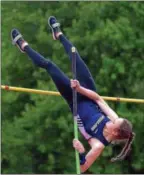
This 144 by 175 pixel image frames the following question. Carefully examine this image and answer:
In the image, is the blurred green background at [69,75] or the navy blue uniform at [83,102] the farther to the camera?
the blurred green background at [69,75]

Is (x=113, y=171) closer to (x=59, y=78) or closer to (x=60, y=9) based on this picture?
(x=60, y=9)

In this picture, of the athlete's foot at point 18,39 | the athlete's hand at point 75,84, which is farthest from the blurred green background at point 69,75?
the athlete's hand at point 75,84

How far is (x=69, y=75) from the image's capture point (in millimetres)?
12383

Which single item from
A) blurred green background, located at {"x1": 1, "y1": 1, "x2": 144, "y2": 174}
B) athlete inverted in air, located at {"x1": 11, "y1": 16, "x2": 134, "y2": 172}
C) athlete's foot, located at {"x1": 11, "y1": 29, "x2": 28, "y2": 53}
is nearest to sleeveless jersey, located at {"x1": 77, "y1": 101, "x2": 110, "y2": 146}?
athlete inverted in air, located at {"x1": 11, "y1": 16, "x2": 134, "y2": 172}

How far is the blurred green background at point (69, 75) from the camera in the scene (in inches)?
480

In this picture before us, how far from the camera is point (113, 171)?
11961mm

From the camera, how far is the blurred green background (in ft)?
40.0

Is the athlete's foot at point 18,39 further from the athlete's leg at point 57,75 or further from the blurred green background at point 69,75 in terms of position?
the blurred green background at point 69,75

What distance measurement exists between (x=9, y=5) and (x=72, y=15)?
105cm

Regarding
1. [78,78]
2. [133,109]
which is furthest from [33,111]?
[78,78]

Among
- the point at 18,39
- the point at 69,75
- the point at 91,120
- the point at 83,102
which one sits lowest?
the point at 91,120

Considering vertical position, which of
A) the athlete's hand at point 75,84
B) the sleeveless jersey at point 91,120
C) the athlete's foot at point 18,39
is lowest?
the sleeveless jersey at point 91,120

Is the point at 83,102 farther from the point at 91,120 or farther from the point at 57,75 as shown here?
the point at 57,75

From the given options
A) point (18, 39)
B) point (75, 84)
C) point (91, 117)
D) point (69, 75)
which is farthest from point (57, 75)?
point (69, 75)
